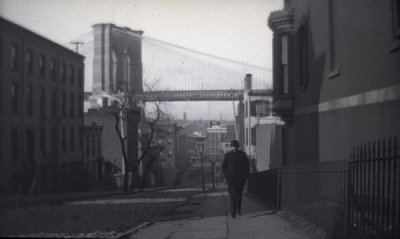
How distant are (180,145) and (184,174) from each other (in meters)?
5.61

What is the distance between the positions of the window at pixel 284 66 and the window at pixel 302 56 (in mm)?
1537

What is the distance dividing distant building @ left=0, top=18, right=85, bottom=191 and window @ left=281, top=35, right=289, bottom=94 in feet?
53.0

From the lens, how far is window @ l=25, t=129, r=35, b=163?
37906 mm

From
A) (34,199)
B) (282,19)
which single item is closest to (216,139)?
(34,199)

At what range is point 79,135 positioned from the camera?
49688 millimetres

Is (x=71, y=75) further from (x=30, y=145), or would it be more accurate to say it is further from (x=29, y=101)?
(x=30, y=145)

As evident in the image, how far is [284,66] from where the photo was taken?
20516 mm

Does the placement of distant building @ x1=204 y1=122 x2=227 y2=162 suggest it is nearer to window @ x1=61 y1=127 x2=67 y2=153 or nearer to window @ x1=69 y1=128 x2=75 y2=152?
window @ x1=69 y1=128 x2=75 y2=152

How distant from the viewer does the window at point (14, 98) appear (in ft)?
119

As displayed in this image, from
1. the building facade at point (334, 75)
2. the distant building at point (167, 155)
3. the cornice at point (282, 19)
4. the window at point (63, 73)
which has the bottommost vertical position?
the distant building at point (167, 155)

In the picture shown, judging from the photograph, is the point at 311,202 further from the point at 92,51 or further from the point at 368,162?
the point at 92,51

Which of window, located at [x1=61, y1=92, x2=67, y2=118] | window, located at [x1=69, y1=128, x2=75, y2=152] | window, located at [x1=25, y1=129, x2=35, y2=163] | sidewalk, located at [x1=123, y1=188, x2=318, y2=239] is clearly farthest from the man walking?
window, located at [x1=69, y1=128, x2=75, y2=152]

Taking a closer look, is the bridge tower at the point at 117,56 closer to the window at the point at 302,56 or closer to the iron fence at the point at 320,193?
the window at the point at 302,56

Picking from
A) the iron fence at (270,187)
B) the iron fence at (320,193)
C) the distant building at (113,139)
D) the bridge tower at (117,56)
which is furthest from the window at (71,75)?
the iron fence at (320,193)
